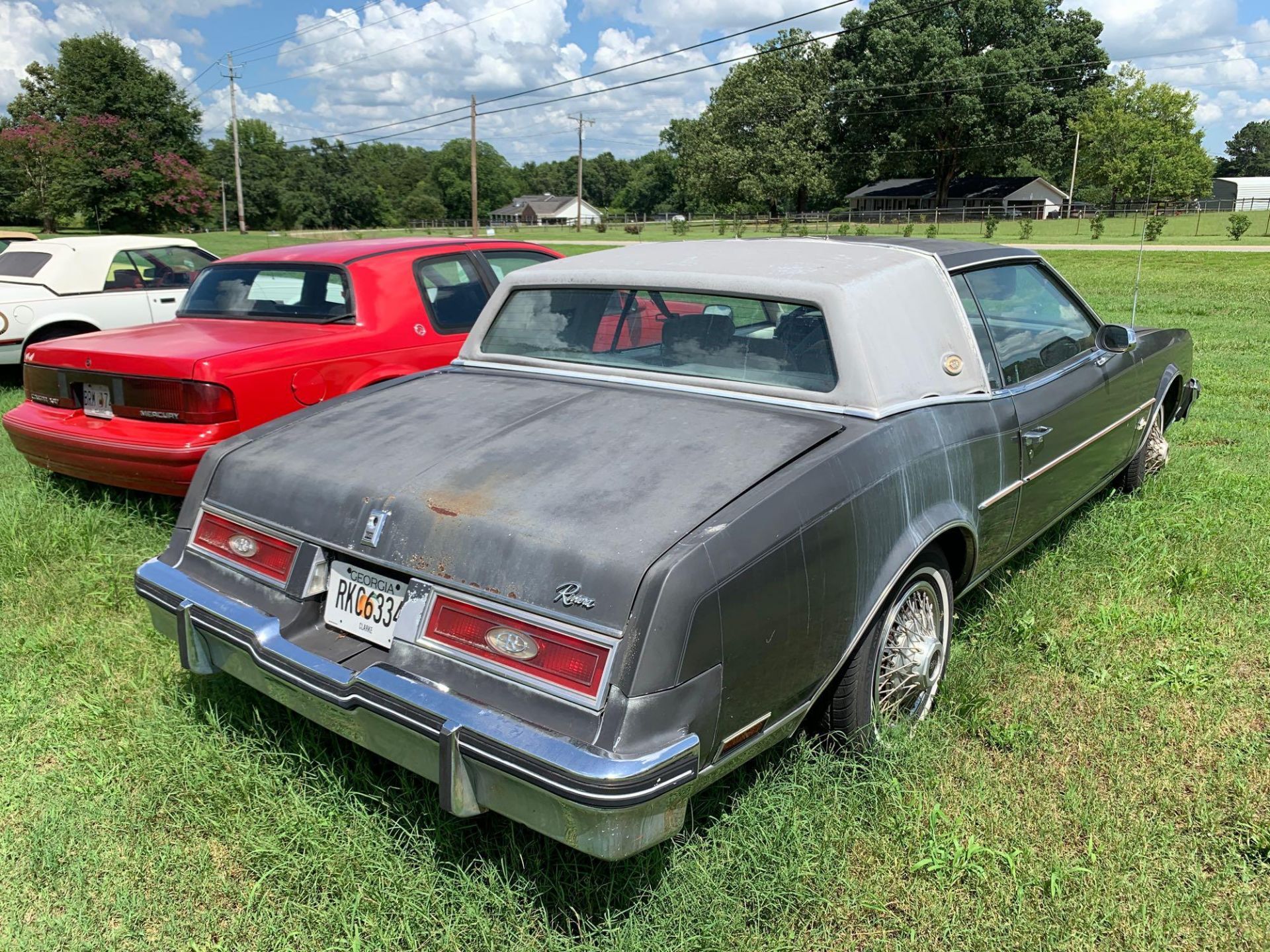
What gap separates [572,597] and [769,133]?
68.4 m

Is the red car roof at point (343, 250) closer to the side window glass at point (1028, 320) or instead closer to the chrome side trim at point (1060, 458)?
the side window glass at point (1028, 320)

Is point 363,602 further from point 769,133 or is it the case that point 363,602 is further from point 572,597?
point 769,133

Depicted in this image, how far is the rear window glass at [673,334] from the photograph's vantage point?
9.70 feet

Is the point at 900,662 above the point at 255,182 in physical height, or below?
below

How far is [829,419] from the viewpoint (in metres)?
2.71

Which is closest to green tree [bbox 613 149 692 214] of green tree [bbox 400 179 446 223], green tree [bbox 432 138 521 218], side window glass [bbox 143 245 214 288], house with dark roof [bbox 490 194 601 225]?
house with dark roof [bbox 490 194 601 225]

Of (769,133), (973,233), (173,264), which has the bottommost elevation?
(173,264)

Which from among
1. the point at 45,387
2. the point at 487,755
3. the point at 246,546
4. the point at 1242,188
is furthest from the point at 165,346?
the point at 1242,188

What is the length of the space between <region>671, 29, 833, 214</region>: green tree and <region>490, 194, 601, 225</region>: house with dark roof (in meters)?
48.6

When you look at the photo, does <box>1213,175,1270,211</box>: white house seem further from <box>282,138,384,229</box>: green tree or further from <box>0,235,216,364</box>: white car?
<box>0,235,216,364</box>: white car

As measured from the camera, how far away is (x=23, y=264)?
28.1 ft

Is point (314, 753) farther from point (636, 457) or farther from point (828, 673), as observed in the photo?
point (828, 673)

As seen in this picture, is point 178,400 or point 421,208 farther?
point 421,208

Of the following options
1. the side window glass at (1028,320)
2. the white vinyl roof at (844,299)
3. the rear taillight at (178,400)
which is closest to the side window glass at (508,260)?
the rear taillight at (178,400)
